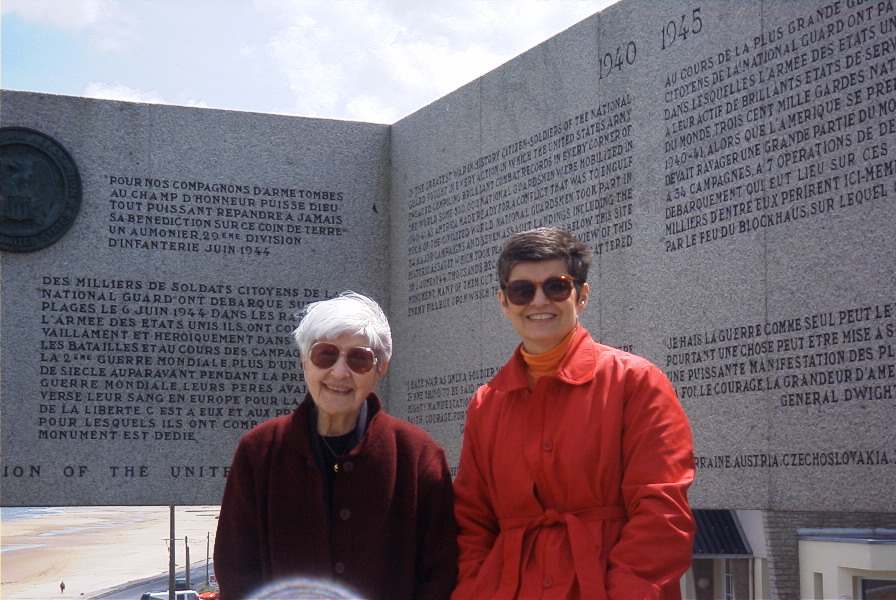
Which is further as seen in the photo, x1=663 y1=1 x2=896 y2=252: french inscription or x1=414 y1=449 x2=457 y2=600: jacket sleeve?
x1=663 y1=1 x2=896 y2=252: french inscription

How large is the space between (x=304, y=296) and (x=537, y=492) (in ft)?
18.8

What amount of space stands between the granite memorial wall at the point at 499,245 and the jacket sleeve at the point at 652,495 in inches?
87.7

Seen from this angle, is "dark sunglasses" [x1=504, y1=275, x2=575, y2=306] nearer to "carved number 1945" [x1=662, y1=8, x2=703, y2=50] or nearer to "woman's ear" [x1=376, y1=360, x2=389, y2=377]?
"woman's ear" [x1=376, y1=360, x2=389, y2=377]

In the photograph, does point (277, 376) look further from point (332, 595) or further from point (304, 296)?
point (332, 595)

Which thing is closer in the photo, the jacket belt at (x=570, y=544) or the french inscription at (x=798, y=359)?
the jacket belt at (x=570, y=544)

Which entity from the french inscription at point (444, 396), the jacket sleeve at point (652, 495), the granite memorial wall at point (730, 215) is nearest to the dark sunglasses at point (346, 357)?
the jacket sleeve at point (652, 495)

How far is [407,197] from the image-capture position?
9133 millimetres

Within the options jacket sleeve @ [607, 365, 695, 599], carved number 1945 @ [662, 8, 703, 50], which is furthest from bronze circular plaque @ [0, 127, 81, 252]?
jacket sleeve @ [607, 365, 695, 599]

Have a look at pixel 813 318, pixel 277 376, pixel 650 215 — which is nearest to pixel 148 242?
pixel 277 376

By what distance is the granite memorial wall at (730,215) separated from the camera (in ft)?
17.8

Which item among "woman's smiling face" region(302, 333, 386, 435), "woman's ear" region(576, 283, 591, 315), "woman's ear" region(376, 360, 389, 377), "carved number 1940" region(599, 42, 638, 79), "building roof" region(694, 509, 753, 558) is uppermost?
"carved number 1940" region(599, 42, 638, 79)

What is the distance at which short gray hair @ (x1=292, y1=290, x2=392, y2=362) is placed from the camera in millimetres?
3645

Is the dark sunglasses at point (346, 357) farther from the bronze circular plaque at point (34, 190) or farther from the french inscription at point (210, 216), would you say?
the bronze circular plaque at point (34, 190)

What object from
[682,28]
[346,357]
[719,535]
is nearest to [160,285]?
[682,28]
